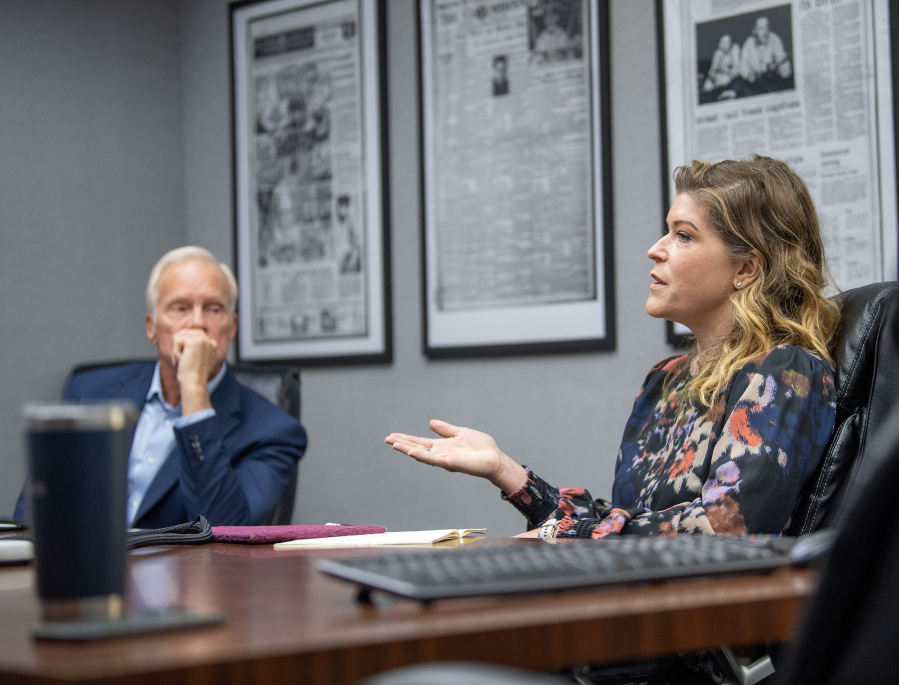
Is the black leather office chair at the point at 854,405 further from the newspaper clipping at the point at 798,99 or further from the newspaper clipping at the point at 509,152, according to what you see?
the newspaper clipping at the point at 509,152

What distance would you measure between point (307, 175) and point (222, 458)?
1.58 m

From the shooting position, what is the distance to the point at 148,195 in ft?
11.3

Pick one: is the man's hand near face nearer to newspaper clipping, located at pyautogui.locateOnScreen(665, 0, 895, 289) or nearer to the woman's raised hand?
the woman's raised hand

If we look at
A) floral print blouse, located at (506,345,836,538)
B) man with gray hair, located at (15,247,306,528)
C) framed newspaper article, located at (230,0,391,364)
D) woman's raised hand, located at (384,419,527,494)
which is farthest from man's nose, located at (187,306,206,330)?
floral print blouse, located at (506,345,836,538)

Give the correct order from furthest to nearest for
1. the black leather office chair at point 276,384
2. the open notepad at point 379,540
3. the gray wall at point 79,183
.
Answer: the gray wall at point 79,183 → the black leather office chair at point 276,384 → the open notepad at point 379,540

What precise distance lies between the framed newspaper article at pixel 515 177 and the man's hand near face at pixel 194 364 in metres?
0.91

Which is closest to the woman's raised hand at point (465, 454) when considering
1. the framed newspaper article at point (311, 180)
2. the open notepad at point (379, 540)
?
the open notepad at point (379, 540)

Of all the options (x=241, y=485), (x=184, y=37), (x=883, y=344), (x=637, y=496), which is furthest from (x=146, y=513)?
(x=184, y=37)

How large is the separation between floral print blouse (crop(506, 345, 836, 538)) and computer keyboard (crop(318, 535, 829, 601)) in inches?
20.8

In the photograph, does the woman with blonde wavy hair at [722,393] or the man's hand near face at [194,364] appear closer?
the woman with blonde wavy hair at [722,393]

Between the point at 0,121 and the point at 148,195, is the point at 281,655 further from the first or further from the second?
the point at 148,195

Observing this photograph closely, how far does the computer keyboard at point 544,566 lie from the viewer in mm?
622

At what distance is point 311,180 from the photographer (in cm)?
329

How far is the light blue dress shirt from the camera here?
217 centimetres
